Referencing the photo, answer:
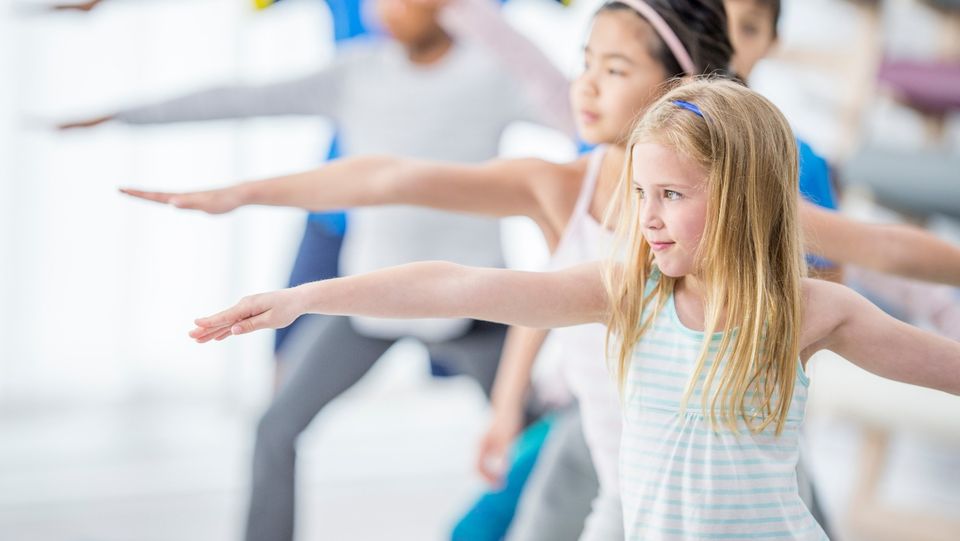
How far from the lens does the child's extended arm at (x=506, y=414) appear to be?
1.76 metres

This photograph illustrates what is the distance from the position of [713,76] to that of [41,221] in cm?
213

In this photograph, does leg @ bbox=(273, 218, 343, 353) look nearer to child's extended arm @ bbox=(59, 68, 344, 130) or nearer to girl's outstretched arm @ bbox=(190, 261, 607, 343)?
child's extended arm @ bbox=(59, 68, 344, 130)

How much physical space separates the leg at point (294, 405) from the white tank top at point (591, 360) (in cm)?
61

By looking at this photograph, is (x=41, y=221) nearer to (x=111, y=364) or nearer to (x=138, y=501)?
(x=111, y=364)

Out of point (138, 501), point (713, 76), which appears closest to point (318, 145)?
point (138, 501)

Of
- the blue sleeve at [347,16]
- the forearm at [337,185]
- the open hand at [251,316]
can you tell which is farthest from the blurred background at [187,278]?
the open hand at [251,316]

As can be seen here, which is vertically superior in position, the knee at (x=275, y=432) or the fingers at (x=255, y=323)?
the fingers at (x=255, y=323)

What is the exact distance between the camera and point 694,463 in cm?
103

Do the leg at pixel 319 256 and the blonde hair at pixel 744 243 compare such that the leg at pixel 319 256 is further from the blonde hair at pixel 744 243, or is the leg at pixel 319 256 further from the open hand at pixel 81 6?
the blonde hair at pixel 744 243

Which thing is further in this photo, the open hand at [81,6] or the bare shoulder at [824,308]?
the open hand at [81,6]

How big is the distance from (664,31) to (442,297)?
1.41 ft

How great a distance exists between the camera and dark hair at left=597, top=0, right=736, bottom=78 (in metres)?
1.26

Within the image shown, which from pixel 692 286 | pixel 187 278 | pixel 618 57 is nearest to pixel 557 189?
pixel 618 57

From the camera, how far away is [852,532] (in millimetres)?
2521
